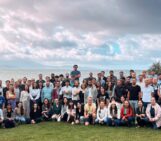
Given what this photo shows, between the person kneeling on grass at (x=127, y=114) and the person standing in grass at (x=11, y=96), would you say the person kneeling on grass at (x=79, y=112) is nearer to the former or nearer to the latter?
the person kneeling on grass at (x=127, y=114)

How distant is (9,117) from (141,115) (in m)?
6.06

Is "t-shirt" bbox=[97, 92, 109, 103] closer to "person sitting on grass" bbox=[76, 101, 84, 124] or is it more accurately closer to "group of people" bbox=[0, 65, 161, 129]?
"group of people" bbox=[0, 65, 161, 129]

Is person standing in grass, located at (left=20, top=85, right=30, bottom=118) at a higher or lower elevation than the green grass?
higher

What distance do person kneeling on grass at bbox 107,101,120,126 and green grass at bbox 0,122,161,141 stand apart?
1.60 feet

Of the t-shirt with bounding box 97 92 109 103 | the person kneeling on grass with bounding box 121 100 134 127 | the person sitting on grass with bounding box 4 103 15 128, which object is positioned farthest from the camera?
the t-shirt with bounding box 97 92 109 103

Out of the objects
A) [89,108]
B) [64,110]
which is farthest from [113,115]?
[64,110]

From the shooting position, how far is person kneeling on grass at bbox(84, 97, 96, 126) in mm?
18094

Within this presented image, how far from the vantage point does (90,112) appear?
59.7 ft

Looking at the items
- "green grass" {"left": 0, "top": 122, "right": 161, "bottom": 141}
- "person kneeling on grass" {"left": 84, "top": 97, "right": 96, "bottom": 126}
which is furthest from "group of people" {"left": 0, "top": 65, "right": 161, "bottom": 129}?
"green grass" {"left": 0, "top": 122, "right": 161, "bottom": 141}

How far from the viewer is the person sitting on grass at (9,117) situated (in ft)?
58.2

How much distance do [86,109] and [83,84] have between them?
1.30 meters

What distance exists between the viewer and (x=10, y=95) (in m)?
18.6

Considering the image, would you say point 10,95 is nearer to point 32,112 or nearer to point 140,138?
point 32,112

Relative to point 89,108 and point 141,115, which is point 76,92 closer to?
point 89,108
